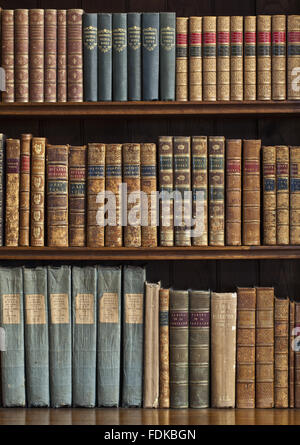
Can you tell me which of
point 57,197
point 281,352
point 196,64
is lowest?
point 281,352

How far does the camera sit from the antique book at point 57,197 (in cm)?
156

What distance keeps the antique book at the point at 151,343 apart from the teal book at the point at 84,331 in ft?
0.44

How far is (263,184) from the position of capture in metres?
1.56

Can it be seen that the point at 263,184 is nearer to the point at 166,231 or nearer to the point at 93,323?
the point at 166,231

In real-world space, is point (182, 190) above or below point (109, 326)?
above

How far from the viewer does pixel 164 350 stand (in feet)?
5.14

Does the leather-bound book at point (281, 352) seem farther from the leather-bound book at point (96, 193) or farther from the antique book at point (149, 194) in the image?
the leather-bound book at point (96, 193)

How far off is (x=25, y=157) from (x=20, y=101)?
0.14 m

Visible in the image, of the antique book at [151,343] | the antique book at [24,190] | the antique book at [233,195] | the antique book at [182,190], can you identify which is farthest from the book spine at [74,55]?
the antique book at [151,343]

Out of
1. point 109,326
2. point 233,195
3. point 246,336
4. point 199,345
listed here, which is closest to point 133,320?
point 109,326

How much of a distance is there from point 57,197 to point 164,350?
482 millimetres

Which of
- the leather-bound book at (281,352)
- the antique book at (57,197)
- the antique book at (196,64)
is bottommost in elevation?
the leather-bound book at (281,352)

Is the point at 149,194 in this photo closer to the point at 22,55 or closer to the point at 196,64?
the point at 196,64

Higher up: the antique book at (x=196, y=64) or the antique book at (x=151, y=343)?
the antique book at (x=196, y=64)
